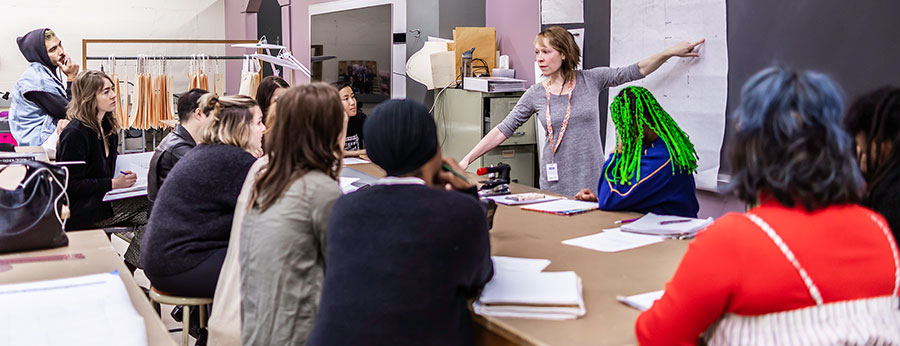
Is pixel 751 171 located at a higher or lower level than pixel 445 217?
higher

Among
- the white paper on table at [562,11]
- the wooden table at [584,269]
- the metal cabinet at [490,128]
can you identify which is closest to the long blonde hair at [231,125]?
the wooden table at [584,269]

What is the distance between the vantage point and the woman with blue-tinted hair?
1403 mm

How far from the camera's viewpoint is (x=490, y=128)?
15.9 ft

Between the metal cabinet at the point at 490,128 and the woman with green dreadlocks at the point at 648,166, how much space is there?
185 centimetres

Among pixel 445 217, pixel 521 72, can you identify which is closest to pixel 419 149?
pixel 445 217

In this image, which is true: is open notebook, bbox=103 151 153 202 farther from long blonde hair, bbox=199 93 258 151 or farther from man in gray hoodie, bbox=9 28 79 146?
long blonde hair, bbox=199 93 258 151

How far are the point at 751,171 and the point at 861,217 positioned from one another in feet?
0.74

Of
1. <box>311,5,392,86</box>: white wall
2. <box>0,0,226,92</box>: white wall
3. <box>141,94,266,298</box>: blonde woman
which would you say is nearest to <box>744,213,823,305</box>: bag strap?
<box>141,94,266,298</box>: blonde woman

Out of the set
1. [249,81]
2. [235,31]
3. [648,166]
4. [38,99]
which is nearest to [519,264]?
[648,166]

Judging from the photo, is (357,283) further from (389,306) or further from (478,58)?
(478,58)

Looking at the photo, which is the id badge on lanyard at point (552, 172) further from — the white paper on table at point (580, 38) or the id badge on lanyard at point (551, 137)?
the white paper on table at point (580, 38)

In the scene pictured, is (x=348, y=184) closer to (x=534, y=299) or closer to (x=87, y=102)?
(x=87, y=102)

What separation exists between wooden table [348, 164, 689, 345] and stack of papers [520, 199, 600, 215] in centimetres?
4

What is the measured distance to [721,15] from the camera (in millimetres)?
3443
